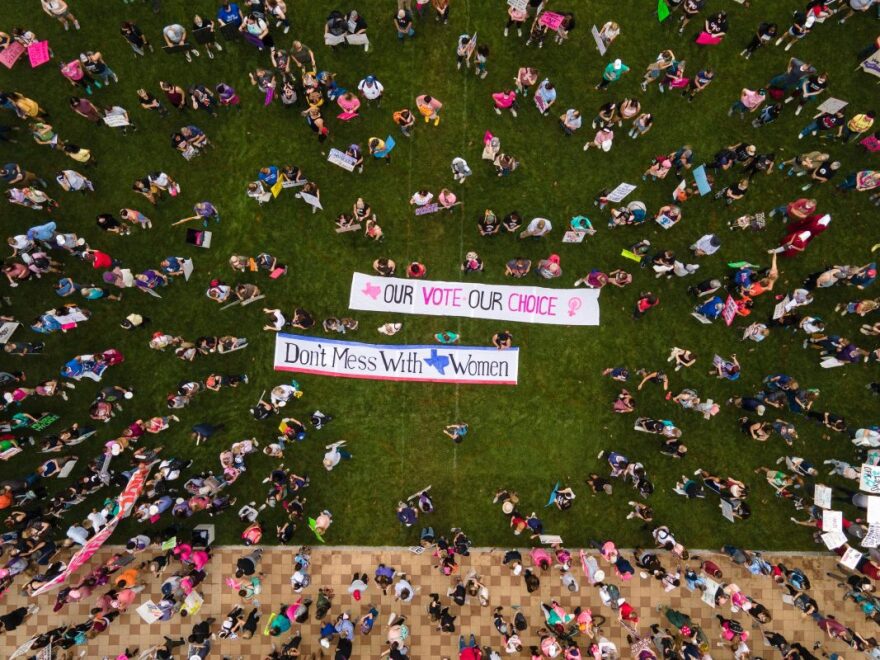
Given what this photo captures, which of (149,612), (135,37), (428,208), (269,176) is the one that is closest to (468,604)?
(149,612)

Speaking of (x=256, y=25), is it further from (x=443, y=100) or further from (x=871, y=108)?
(x=871, y=108)

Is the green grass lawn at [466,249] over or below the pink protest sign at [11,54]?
below

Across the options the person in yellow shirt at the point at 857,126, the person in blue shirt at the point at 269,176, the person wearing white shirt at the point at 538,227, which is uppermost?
the person in yellow shirt at the point at 857,126

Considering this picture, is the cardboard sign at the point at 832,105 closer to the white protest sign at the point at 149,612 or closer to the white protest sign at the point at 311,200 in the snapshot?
the white protest sign at the point at 311,200

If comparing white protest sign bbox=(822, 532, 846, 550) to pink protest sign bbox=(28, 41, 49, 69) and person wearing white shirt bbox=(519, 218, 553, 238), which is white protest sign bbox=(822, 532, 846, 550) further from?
pink protest sign bbox=(28, 41, 49, 69)

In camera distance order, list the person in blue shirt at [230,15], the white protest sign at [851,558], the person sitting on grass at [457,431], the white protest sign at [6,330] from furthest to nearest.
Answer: the person sitting on grass at [457,431] < the white protest sign at [6,330] < the person in blue shirt at [230,15] < the white protest sign at [851,558]

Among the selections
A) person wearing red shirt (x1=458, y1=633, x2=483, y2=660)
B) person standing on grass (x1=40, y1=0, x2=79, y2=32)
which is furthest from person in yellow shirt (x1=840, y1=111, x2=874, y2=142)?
person standing on grass (x1=40, y1=0, x2=79, y2=32)

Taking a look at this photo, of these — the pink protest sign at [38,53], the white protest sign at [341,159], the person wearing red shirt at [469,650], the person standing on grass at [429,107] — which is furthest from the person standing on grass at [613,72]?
the person wearing red shirt at [469,650]

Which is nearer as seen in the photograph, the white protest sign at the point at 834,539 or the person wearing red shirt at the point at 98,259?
the white protest sign at the point at 834,539
